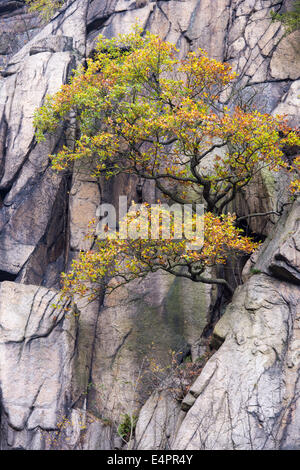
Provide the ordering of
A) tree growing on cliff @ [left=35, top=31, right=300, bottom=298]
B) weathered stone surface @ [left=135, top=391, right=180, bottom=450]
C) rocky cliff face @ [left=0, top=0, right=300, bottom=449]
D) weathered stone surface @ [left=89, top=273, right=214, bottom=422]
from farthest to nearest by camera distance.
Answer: weathered stone surface @ [left=89, top=273, right=214, bottom=422] < tree growing on cliff @ [left=35, top=31, right=300, bottom=298] < weathered stone surface @ [left=135, top=391, right=180, bottom=450] < rocky cliff face @ [left=0, top=0, right=300, bottom=449]

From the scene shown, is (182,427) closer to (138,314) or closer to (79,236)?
(138,314)

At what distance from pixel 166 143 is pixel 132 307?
18.8ft

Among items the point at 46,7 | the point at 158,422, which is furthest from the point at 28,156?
the point at 158,422

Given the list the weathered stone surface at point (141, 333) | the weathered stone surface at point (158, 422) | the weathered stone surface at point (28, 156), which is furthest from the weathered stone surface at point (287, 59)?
the weathered stone surface at point (158, 422)

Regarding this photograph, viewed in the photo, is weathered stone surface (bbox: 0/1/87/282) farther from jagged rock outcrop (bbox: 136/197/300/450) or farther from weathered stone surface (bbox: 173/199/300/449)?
weathered stone surface (bbox: 173/199/300/449)

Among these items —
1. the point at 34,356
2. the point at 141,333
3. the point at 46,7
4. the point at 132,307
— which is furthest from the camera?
the point at 46,7

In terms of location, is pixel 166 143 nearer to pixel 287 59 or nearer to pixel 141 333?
pixel 141 333

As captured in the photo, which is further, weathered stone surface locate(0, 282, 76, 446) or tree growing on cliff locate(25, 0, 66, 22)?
tree growing on cliff locate(25, 0, 66, 22)

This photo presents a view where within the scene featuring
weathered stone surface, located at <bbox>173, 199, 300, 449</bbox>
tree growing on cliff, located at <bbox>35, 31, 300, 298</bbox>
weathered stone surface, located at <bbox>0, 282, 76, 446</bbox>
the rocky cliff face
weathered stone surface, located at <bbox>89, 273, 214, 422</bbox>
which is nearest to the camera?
weathered stone surface, located at <bbox>173, 199, 300, 449</bbox>

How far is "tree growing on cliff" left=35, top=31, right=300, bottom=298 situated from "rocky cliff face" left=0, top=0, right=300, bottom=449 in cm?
118

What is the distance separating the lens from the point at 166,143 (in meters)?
19.3

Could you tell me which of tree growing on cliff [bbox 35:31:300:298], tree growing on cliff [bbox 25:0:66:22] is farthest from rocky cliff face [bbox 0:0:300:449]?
tree growing on cliff [bbox 25:0:66:22]

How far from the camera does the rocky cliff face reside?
583 inches

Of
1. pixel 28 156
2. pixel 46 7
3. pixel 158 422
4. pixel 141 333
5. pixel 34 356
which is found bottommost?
pixel 158 422
